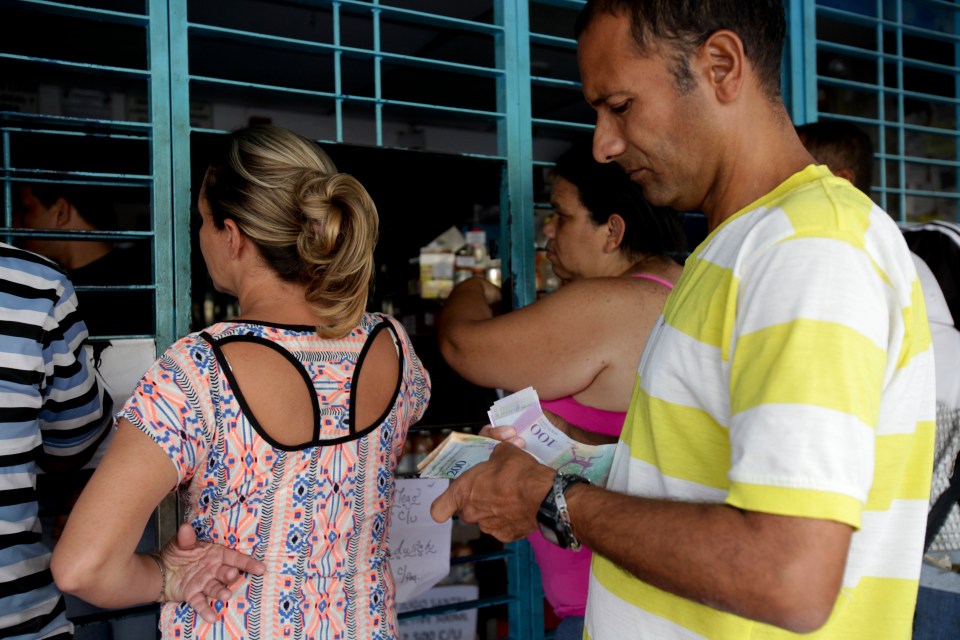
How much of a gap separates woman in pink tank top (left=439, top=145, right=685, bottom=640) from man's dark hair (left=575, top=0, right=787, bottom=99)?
0.87m

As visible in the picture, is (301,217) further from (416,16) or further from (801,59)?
(801,59)

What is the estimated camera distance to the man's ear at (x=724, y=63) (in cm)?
108

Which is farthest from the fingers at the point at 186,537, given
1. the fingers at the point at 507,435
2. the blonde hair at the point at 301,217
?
the fingers at the point at 507,435

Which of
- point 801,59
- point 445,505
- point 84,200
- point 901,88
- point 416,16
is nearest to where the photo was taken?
point 445,505

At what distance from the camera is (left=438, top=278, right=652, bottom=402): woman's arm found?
192cm

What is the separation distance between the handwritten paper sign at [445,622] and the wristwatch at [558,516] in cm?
191

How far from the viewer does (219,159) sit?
1.65 m

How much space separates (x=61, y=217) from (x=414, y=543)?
1.70m

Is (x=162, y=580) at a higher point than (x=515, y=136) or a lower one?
lower

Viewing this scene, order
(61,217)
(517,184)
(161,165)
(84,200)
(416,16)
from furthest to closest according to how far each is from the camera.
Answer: (84,200) < (61,217) < (517,184) < (416,16) < (161,165)

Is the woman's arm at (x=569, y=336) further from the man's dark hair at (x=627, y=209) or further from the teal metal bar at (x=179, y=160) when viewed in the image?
the teal metal bar at (x=179, y=160)

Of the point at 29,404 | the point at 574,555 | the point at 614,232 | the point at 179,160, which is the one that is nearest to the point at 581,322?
the point at 614,232

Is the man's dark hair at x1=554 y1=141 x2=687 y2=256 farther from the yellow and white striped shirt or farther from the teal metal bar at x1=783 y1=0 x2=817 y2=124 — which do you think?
the teal metal bar at x1=783 y1=0 x2=817 y2=124

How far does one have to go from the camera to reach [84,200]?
283 cm
